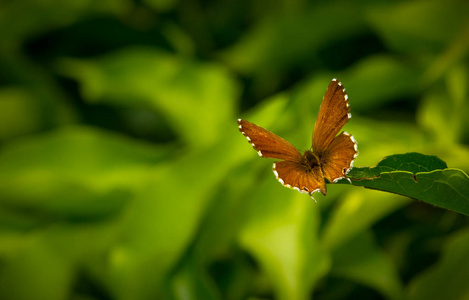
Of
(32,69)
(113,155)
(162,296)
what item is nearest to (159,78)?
(113,155)

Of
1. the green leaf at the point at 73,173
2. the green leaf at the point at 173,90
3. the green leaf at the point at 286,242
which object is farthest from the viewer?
the green leaf at the point at 173,90

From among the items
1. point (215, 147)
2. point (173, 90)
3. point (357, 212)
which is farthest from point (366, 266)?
point (173, 90)

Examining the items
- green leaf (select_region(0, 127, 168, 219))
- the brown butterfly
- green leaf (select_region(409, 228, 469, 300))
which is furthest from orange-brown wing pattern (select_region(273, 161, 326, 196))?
green leaf (select_region(0, 127, 168, 219))

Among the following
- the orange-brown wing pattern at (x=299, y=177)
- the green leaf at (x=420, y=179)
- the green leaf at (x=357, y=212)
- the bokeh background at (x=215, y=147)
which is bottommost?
the green leaf at (x=420, y=179)

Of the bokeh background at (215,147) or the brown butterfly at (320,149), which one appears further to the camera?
the bokeh background at (215,147)

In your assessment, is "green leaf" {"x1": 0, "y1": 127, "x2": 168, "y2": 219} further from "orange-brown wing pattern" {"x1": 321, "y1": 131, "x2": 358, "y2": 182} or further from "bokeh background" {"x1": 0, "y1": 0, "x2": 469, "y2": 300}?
"orange-brown wing pattern" {"x1": 321, "y1": 131, "x2": 358, "y2": 182}

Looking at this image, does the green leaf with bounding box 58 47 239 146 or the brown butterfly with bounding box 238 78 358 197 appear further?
the green leaf with bounding box 58 47 239 146

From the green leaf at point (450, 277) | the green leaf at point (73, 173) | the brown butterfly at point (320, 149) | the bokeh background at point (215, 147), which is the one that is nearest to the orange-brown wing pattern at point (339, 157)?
the brown butterfly at point (320, 149)

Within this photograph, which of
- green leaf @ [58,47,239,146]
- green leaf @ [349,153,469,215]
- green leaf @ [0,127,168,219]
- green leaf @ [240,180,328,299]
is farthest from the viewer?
green leaf @ [58,47,239,146]

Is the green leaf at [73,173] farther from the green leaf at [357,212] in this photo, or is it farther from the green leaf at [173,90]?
the green leaf at [357,212]
